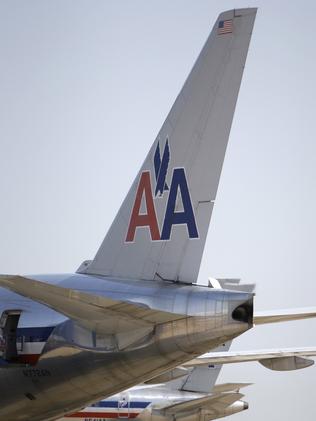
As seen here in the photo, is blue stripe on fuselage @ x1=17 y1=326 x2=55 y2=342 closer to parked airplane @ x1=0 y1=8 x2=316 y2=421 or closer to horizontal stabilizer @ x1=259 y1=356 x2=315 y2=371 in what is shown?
parked airplane @ x1=0 y1=8 x2=316 y2=421

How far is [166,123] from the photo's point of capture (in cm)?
1698

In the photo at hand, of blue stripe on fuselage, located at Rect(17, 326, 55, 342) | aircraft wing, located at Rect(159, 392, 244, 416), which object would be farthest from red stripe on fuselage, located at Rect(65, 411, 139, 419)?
→ blue stripe on fuselage, located at Rect(17, 326, 55, 342)

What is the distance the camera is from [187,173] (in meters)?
16.3

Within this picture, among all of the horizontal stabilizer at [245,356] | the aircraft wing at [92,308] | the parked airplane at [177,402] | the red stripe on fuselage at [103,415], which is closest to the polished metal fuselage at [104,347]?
the aircraft wing at [92,308]

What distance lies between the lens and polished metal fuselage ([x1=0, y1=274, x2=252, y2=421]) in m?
14.4

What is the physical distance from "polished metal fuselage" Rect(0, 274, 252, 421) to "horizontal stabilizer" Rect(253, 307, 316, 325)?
5.33 ft

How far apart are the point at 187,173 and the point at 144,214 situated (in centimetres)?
109

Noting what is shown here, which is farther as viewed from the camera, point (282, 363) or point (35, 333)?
point (282, 363)

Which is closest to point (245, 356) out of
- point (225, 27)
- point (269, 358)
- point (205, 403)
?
point (269, 358)

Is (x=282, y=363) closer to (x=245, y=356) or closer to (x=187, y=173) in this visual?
(x=245, y=356)

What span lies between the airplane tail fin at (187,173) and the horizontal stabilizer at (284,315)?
143 cm

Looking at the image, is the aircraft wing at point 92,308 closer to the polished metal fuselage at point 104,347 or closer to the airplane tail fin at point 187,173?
the polished metal fuselage at point 104,347

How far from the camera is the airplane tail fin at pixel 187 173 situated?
16.0 m

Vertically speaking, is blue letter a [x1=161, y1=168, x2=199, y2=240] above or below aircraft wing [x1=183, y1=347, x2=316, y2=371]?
above
